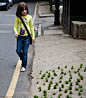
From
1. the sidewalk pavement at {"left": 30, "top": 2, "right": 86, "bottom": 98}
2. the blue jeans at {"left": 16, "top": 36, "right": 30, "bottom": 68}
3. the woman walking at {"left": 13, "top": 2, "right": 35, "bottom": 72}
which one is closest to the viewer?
the sidewalk pavement at {"left": 30, "top": 2, "right": 86, "bottom": 98}

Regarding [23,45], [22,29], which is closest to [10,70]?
[23,45]

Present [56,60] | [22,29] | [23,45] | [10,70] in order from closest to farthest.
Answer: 1. [22,29]
2. [23,45]
3. [10,70]
4. [56,60]

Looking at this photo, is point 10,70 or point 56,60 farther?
point 56,60

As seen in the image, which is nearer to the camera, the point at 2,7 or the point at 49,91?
the point at 49,91

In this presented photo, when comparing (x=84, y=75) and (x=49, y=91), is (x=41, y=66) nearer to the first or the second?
(x=84, y=75)

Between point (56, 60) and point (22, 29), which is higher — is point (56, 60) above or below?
below

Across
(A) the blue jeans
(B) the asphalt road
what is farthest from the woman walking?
(B) the asphalt road

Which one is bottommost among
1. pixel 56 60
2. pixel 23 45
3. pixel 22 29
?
pixel 56 60

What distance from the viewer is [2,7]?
91.5 feet

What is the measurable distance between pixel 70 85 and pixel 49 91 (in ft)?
1.68

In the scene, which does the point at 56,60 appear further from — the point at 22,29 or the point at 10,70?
the point at 22,29

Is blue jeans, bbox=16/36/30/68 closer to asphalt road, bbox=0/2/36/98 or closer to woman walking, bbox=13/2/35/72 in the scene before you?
woman walking, bbox=13/2/35/72

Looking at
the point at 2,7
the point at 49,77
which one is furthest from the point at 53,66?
the point at 2,7

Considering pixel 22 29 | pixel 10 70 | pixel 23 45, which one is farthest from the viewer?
pixel 10 70
